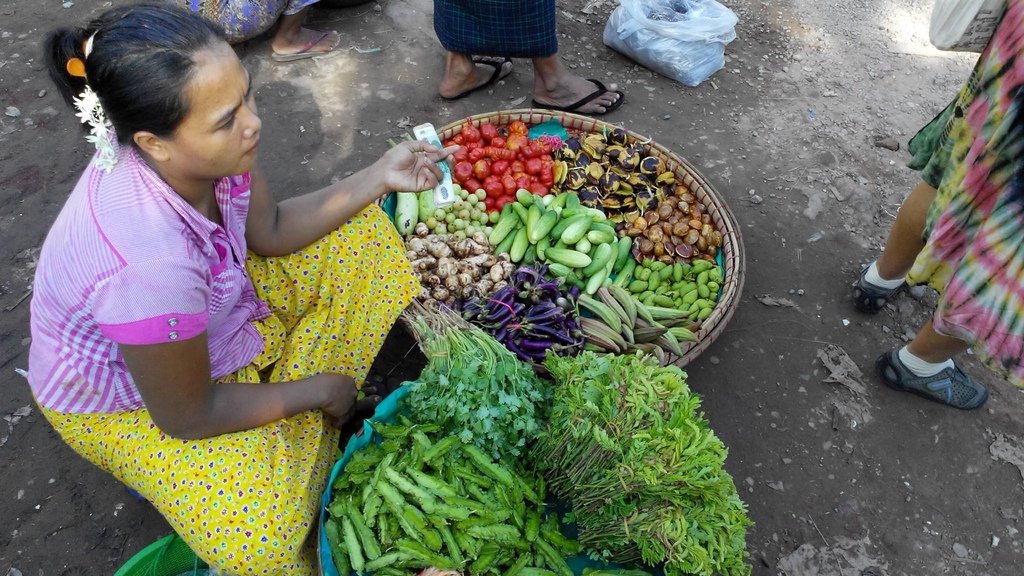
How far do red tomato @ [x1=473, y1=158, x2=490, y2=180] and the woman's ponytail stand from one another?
2.07 meters

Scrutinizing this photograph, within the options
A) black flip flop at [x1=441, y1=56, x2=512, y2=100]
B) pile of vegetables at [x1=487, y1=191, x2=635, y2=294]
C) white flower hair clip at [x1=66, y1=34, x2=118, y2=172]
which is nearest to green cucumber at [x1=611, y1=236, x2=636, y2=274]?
pile of vegetables at [x1=487, y1=191, x2=635, y2=294]

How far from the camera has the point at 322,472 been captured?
231 centimetres

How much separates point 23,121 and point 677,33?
4.42 metres

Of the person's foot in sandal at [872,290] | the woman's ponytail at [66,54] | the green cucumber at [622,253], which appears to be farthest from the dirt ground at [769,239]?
the woman's ponytail at [66,54]

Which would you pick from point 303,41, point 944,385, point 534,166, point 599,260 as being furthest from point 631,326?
point 303,41

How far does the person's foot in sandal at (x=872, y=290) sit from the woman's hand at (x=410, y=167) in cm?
229

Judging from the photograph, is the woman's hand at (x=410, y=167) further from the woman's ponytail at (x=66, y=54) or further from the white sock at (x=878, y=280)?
the white sock at (x=878, y=280)

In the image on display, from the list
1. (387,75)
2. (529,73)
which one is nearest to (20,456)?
(387,75)

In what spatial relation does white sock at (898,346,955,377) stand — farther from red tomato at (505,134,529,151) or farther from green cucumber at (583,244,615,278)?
red tomato at (505,134,529,151)

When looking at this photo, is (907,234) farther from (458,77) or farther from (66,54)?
(66,54)

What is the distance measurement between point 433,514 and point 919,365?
243 centimetres

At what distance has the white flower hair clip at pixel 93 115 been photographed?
1.58m

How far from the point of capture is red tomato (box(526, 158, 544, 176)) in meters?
3.52

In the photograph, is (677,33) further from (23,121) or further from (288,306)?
(23,121)
